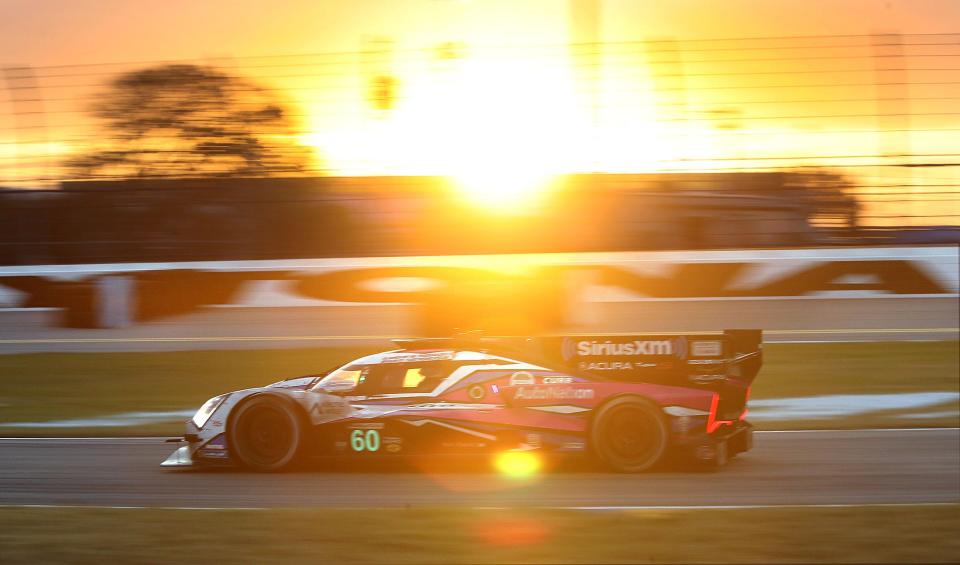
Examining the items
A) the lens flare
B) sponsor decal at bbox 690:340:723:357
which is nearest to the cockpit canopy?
the lens flare

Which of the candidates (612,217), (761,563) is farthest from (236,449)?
(612,217)

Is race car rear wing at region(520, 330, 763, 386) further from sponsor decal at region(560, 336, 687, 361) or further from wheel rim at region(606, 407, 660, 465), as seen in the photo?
wheel rim at region(606, 407, 660, 465)

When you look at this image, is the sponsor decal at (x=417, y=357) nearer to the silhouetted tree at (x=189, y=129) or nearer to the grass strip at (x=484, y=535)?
the grass strip at (x=484, y=535)

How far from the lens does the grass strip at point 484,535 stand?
207 inches

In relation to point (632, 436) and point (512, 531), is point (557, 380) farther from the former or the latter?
point (512, 531)

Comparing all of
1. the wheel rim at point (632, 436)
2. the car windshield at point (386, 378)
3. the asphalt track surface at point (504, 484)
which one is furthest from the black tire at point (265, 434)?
the wheel rim at point (632, 436)

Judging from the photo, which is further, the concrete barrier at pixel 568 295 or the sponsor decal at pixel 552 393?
the concrete barrier at pixel 568 295

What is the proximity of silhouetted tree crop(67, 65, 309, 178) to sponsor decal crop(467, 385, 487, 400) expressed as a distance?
9440mm

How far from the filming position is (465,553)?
17.5 ft

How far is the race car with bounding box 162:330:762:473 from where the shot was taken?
7.96 meters

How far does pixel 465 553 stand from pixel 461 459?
3.29 m

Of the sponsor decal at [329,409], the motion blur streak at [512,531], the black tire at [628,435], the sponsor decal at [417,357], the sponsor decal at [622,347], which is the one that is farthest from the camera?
the sponsor decal at [417,357]

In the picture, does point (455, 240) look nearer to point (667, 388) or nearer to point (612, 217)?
point (612, 217)

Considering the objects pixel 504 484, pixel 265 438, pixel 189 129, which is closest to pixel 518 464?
pixel 504 484
